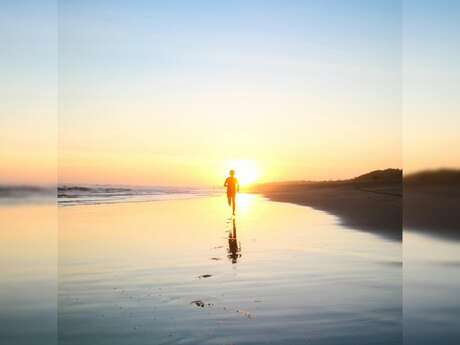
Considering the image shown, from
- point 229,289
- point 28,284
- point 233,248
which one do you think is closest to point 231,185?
point 233,248

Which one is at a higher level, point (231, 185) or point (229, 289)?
point (231, 185)

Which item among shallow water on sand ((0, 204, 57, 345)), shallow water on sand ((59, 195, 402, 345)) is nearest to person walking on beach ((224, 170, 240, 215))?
shallow water on sand ((59, 195, 402, 345))

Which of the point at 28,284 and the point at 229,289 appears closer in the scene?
the point at 229,289

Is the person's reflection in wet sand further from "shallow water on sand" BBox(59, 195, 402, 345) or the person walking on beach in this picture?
the person walking on beach

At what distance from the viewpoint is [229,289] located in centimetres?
724

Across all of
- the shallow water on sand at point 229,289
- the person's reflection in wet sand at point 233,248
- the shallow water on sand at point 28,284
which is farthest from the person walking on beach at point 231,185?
the shallow water on sand at point 28,284

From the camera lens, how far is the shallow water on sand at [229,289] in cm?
530

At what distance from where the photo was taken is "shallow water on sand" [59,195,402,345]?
530cm

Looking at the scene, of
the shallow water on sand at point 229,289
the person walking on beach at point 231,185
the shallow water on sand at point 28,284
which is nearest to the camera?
the shallow water on sand at point 229,289

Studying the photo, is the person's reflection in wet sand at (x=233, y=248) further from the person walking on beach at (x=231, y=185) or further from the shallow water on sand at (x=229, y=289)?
the person walking on beach at (x=231, y=185)

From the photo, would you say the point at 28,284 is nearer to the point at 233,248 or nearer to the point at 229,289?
the point at 229,289

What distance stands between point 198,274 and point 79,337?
328 centimetres

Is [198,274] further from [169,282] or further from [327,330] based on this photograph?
[327,330]

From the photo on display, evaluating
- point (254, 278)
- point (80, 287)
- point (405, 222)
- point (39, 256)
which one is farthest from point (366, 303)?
point (405, 222)
